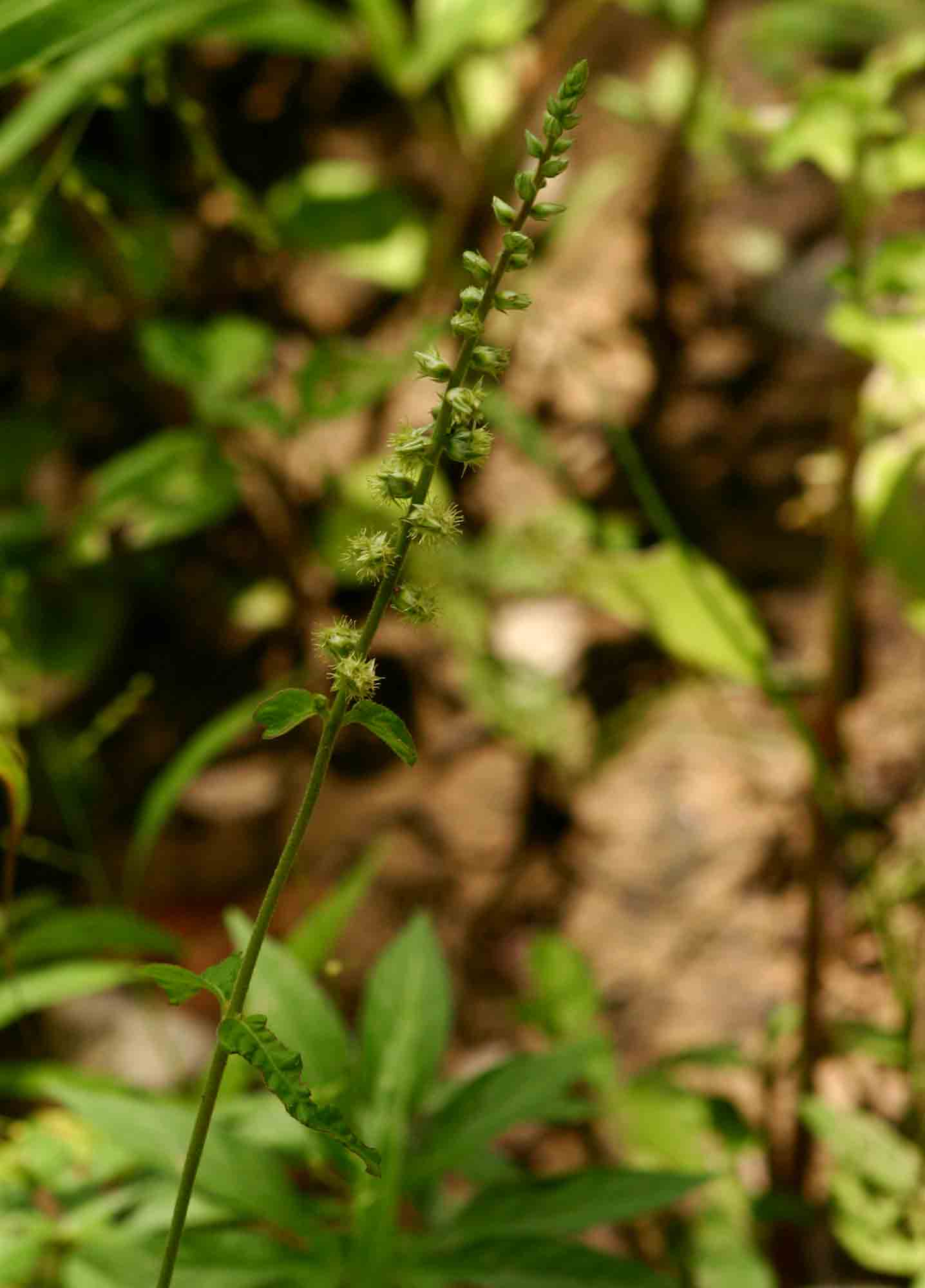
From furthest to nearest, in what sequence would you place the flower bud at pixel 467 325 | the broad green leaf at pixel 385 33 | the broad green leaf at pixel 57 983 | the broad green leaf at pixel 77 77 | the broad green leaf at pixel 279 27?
1. the broad green leaf at pixel 385 33
2. the broad green leaf at pixel 279 27
3. the broad green leaf at pixel 57 983
4. the broad green leaf at pixel 77 77
5. the flower bud at pixel 467 325

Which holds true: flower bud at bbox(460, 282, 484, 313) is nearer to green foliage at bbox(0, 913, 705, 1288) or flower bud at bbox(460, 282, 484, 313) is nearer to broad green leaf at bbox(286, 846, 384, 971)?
green foliage at bbox(0, 913, 705, 1288)

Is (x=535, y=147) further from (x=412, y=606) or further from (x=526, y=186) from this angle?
(x=412, y=606)

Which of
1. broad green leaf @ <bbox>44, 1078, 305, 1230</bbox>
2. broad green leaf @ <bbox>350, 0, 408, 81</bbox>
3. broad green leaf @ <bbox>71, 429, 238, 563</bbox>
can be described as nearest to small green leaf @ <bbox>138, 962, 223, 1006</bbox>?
broad green leaf @ <bbox>44, 1078, 305, 1230</bbox>

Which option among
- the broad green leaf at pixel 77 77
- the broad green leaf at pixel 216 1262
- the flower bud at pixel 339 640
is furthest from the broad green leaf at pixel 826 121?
the broad green leaf at pixel 216 1262

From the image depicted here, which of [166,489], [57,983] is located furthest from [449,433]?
[166,489]

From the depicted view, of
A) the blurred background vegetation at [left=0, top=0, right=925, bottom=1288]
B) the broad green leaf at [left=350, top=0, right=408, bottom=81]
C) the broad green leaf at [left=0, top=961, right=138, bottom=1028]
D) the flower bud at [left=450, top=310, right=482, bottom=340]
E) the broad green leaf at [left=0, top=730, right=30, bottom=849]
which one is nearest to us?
the flower bud at [left=450, top=310, right=482, bottom=340]

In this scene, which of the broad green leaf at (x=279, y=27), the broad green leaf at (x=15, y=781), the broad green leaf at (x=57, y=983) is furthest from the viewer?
the broad green leaf at (x=279, y=27)

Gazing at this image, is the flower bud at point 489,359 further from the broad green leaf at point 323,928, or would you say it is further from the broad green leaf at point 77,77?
the broad green leaf at point 323,928

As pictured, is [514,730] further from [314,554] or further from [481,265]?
[481,265]
